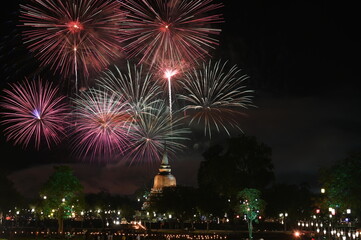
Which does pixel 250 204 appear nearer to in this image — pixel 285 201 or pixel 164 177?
pixel 285 201

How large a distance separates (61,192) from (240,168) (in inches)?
1469

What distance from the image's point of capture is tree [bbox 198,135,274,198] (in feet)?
271

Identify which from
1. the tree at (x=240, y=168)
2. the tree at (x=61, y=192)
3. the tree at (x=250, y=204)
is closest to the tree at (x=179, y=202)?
the tree at (x=240, y=168)

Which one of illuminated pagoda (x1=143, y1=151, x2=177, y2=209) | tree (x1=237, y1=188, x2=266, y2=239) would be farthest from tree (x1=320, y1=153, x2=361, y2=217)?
illuminated pagoda (x1=143, y1=151, x2=177, y2=209)

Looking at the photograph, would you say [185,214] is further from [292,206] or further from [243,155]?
[292,206]

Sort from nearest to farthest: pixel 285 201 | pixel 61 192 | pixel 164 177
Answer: pixel 61 192, pixel 285 201, pixel 164 177

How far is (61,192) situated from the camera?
2406 inches

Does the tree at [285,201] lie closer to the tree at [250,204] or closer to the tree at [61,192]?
the tree at [250,204]

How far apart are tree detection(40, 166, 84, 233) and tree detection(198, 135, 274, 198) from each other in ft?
95.1

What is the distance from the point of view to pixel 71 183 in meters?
61.8

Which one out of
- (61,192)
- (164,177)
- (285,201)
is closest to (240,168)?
(285,201)

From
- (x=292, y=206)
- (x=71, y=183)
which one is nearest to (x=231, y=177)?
(x=292, y=206)

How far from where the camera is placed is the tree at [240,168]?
82750 millimetres

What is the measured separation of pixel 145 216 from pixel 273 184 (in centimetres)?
4121
